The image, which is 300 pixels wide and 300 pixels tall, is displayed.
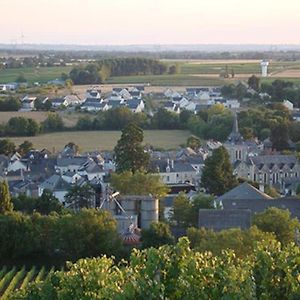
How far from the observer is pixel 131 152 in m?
32.5

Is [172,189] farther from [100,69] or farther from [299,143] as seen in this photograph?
[100,69]

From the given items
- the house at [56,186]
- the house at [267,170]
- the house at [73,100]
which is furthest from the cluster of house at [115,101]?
the house at [56,186]

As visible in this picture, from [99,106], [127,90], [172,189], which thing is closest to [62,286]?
[172,189]

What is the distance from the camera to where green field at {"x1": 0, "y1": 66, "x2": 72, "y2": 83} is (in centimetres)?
9156

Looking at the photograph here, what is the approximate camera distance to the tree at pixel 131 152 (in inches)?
1272

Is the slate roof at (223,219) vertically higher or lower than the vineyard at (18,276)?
higher

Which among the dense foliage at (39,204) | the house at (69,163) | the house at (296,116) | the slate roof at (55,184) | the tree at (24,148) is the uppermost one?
the dense foliage at (39,204)

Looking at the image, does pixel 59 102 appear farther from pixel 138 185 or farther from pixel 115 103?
pixel 138 185

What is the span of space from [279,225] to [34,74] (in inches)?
3229

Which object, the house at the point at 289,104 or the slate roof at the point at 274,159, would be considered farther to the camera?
the house at the point at 289,104

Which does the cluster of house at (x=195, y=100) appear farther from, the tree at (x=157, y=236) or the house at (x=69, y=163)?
the tree at (x=157, y=236)

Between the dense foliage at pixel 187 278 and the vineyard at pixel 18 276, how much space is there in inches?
350

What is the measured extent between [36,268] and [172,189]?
10.8 meters

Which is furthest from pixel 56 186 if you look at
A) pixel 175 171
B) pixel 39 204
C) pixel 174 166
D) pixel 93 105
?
pixel 93 105
